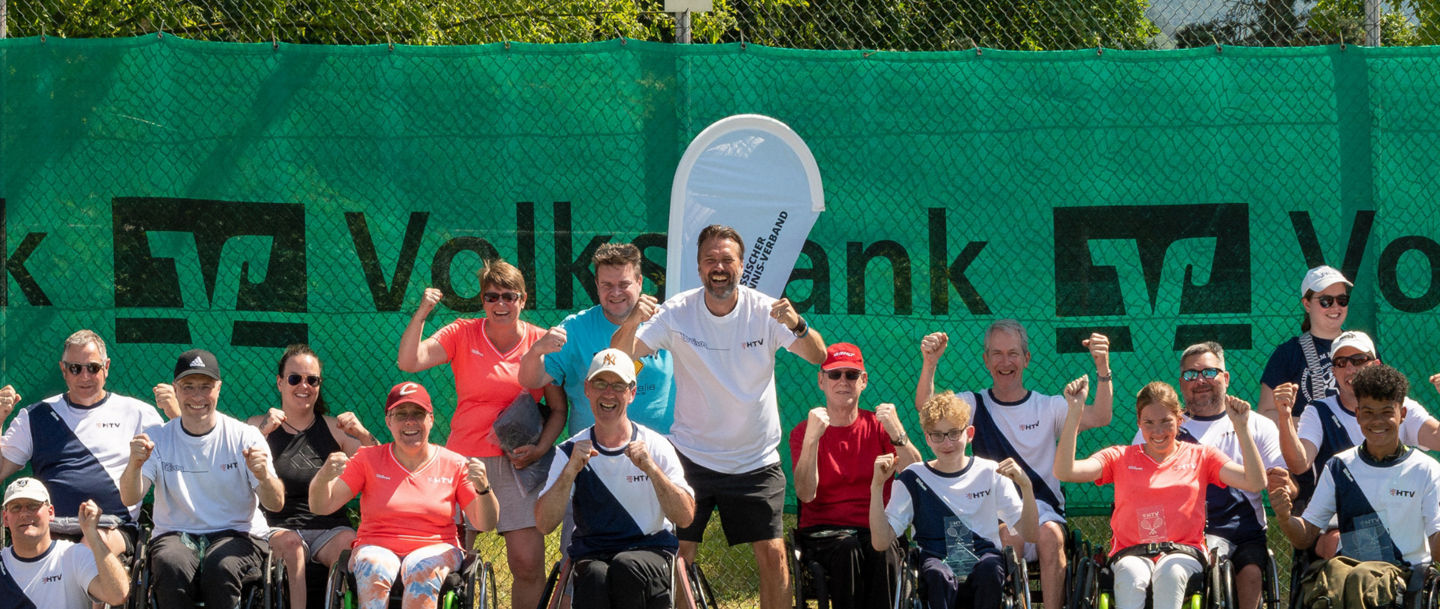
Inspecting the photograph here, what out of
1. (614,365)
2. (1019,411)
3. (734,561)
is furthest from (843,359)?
(734,561)

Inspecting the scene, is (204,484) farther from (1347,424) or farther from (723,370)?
(1347,424)

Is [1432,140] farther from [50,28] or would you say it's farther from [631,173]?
[50,28]

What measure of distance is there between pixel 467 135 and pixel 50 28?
548 centimetres

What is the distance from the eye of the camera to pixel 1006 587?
4.56 m

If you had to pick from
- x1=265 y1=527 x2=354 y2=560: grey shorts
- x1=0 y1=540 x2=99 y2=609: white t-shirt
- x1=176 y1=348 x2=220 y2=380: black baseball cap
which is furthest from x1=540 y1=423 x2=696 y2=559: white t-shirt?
x1=0 y1=540 x2=99 y2=609: white t-shirt

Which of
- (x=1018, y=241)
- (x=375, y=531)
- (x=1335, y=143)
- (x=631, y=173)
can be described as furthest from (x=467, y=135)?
(x=1335, y=143)

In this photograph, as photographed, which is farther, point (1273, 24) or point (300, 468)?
point (1273, 24)

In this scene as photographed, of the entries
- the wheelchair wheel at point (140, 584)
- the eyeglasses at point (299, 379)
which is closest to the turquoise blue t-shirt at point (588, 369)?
the eyeglasses at point (299, 379)

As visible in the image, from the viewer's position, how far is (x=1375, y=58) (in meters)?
5.75

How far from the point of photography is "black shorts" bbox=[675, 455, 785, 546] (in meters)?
4.86

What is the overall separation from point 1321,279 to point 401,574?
3464mm

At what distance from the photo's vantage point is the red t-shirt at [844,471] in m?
4.99

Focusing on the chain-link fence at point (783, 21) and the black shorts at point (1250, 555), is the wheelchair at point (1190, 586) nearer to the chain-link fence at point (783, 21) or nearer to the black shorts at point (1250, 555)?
the black shorts at point (1250, 555)

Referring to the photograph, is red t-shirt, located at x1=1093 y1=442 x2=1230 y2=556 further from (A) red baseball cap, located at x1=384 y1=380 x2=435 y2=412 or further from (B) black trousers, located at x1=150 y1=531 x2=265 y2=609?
(B) black trousers, located at x1=150 y1=531 x2=265 y2=609
